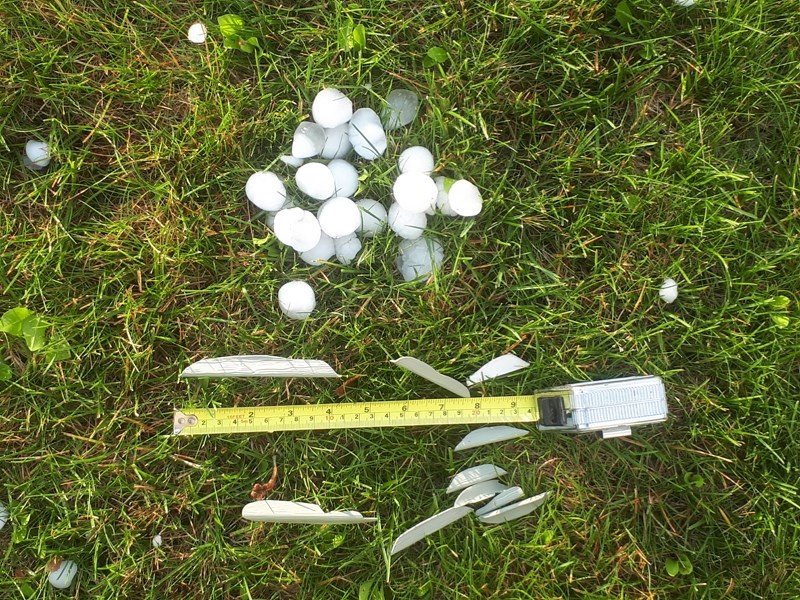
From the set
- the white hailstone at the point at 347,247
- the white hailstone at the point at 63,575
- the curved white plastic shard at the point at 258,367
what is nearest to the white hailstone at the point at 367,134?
the white hailstone at the point at 347,247

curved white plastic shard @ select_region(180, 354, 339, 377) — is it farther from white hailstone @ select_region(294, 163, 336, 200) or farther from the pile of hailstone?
white hailstone @ select_region(294, 163, 336, 200)

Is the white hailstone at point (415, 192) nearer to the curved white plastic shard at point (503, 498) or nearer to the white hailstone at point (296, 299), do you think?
the white hailstone at point (296, 299)

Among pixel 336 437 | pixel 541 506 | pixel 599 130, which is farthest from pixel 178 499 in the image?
pixel 599 130

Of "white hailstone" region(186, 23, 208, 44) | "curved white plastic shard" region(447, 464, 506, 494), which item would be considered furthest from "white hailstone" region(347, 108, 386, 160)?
"curved white plastic shard" region(447, 464, 506, 494)

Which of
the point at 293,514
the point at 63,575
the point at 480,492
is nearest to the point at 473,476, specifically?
the point at 480,492

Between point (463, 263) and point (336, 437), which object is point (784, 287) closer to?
point (463, 263)

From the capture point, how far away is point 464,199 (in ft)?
6.13

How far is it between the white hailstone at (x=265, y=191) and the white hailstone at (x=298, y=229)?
6 centimetres

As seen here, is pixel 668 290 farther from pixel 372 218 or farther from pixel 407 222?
pixel 372 218

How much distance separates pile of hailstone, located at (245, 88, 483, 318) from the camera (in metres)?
1.85

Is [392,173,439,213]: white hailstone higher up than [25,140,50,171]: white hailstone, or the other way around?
[25,140,50,171]: white hailstone

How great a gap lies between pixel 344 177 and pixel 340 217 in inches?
6.4

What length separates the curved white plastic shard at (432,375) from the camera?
178cm

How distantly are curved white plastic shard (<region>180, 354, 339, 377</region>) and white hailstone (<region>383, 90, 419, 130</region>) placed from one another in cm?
79
